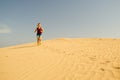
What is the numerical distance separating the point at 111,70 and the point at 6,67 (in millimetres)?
4358

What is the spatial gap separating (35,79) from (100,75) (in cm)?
228

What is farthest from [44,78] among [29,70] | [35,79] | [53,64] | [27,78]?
→ [53,64]

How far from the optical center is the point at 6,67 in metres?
5.93

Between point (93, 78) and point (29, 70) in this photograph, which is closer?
point (93, 78)

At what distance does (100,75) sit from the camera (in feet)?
15.5

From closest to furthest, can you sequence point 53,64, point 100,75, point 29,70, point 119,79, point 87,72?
point 119,79 → point 100,75 → point 87,72 → point 29,70 → point 53,64

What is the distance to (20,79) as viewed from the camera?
15.8ft

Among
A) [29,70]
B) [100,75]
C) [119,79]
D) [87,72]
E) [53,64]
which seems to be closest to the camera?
[119,79]

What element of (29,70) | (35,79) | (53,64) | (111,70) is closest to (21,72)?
(29,70)

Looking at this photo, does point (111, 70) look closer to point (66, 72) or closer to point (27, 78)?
point (66, 72)

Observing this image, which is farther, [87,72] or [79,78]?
[87,72]

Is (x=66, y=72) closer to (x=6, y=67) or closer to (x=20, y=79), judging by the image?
(x=20, y=79)

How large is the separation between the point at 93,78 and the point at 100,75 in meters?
0.34

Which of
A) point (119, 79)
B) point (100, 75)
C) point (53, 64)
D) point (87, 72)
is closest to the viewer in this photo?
point (119, 79)
